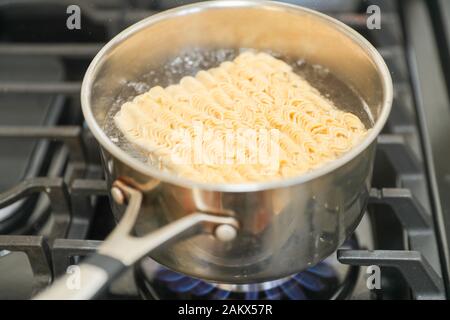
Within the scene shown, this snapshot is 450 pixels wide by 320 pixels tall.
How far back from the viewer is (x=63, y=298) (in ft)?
1.83

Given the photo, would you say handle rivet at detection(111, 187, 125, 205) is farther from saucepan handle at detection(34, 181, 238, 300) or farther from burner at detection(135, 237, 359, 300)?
burner at detection(135, 237, 359, 300)

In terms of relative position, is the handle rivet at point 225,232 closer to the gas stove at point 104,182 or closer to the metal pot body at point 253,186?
the metal pot body at point 253,186

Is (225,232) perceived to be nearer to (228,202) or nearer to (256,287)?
(228,202)

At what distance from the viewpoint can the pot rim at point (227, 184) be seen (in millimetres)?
591

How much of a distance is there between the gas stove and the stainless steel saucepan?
8 centimetres

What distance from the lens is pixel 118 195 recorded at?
66 centimetres

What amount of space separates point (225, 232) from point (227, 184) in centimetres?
5

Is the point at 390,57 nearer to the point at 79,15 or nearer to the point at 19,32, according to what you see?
the point at 79,15

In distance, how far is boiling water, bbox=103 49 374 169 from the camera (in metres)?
0.85

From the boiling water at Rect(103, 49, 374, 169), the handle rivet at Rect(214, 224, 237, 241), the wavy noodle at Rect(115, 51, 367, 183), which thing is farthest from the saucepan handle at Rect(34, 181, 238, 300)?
the boiling water at Rect(103, 49, 374, 169)

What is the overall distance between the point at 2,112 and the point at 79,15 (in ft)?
0.74

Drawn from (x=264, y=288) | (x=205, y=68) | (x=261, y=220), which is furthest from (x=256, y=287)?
(x=205, y=68)

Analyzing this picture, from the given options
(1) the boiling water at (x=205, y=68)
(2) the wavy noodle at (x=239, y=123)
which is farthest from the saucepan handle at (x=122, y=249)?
(1) the boiling water at (x=205, y=68)

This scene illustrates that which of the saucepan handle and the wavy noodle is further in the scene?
the wavy noodle
